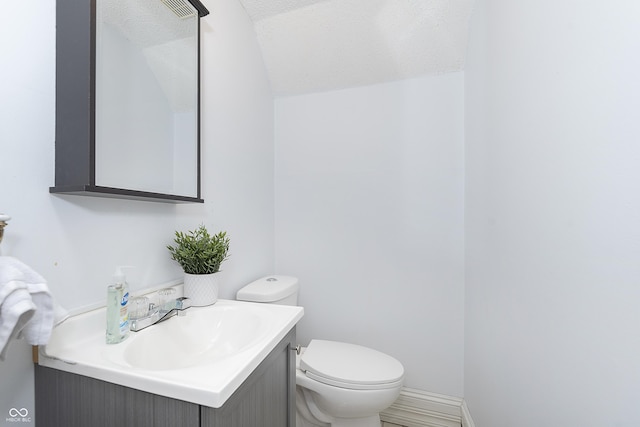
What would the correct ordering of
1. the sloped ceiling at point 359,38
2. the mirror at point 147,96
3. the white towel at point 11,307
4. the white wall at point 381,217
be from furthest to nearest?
1. the white wall at point 381,217
2. the sloped ceiling at point 359,38
3. the mirror at point 147,96
4. the white towel at point 11,307

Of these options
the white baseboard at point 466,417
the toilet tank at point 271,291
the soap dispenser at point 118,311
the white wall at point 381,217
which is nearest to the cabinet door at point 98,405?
the soap dispenser at point 118,311

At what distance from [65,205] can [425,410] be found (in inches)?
71.3

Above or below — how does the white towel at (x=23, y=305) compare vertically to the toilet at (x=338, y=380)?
above

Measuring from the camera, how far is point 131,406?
52cm

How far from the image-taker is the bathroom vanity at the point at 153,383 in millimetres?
492

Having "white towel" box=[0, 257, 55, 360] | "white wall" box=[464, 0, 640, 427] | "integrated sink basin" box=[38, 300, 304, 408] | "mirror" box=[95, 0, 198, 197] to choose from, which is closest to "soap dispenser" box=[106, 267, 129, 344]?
"integrated sink basin" box=[38, 300, 304, 408]

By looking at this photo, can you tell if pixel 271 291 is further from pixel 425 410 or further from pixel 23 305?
pixel 425 410

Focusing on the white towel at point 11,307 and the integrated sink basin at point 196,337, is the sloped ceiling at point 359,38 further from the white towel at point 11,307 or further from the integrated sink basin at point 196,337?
the white towel at point 11,307

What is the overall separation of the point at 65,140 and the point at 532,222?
1220mm

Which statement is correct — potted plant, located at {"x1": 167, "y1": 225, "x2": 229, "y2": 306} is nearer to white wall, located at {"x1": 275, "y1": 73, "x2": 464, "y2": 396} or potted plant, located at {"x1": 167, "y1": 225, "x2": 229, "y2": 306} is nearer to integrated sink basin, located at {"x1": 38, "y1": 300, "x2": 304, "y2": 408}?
integrated sink basin, located at {"x1": 38, "y1": 300, "x2": 304, "y2": 408}

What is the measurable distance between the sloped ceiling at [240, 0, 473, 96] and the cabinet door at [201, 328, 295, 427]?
145 centimetres

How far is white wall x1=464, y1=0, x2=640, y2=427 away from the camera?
0.44 m

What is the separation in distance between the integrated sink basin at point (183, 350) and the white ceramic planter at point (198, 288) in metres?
0.02

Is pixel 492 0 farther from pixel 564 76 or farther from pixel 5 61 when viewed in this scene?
pixel 5 61
